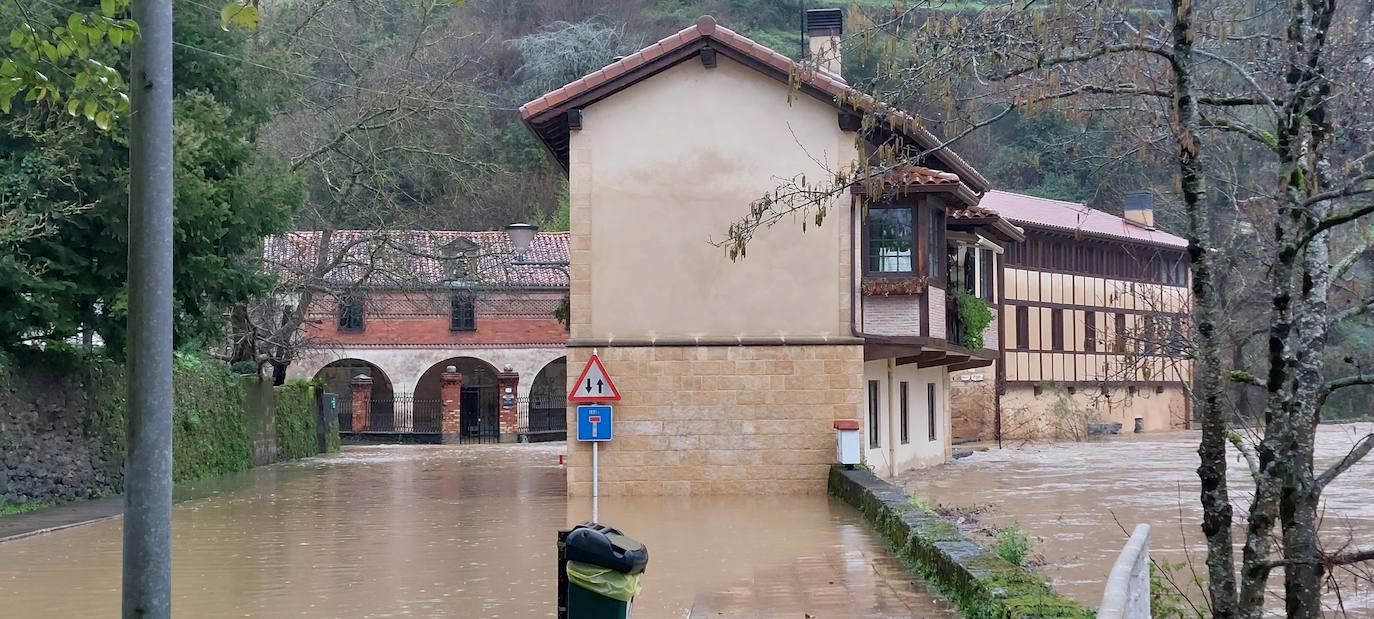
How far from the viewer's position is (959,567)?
34.4 feet

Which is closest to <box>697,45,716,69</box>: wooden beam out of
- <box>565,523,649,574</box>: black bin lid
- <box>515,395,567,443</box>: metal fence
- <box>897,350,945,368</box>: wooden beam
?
<box>897,350,945,368</box>: wooden beam

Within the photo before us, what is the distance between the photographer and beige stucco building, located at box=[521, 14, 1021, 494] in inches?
848

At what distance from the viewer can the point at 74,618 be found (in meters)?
11.2

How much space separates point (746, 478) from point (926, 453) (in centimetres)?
941

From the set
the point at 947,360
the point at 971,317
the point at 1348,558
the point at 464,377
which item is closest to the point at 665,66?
the point at 971,317

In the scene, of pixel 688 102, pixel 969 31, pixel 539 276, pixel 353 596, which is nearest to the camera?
pixel 969 31

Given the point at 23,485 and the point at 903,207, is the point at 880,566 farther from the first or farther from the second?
the point at 23,485

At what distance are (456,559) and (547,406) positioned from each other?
3877 centimetres

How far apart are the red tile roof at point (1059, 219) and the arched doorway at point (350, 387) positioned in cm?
2239

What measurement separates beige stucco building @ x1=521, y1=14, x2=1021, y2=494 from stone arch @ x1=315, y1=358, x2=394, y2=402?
33698 mm

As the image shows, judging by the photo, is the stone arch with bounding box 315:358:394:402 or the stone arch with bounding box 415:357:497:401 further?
the stone arch with bounding box 315:358:394:402

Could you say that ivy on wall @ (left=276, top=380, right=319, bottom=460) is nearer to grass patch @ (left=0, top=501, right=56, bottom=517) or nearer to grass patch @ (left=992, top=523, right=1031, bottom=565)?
grass patch @ (left=0, top=501, right=56, bottom=517)

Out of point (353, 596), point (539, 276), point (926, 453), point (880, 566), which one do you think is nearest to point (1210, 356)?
point (880, 566)

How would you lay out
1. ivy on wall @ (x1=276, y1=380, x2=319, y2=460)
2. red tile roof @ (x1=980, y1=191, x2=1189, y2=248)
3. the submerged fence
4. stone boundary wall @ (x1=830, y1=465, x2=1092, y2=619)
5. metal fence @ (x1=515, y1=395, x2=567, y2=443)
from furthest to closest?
metal fence @ (x1=515, y1=395, x2=567, y2=443), red tile roof @ (x1=980, y1=191, x2=1189, y2=248), ivy on wall @ (x1=276, y1=380, x2=319, y2=460), stone boundary wall @ (x1=830, y1=465, x2=1092, y2=619), the submerged fence
